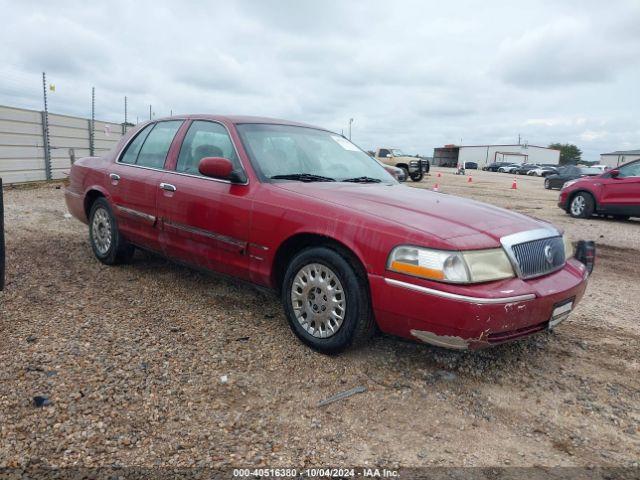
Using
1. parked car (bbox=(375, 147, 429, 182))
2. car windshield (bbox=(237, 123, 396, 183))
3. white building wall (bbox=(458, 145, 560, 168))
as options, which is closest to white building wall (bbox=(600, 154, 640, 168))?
white building wall (bbox=(458, 145, 560, 168))

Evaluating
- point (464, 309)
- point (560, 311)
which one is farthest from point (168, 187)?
point (560, 311)

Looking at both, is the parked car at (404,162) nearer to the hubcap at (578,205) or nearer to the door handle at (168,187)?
the hubcap at (578,205)

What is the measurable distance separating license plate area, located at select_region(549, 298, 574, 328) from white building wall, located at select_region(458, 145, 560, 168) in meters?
76.9

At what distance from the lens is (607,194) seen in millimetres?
10336

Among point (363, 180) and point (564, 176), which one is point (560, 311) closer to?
point (363, 180)

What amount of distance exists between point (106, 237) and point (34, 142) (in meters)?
10.5

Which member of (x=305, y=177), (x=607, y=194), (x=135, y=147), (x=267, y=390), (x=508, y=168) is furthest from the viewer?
(x=508, y=168)

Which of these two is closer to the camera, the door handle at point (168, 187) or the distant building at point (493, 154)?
the door handle at point (168, 187)

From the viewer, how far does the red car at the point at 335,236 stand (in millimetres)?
2656

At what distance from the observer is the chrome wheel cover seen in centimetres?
1088

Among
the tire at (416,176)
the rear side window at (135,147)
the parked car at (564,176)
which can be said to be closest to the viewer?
the rear side window at (135,147)

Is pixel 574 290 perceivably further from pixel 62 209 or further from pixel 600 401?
pixel 62 209

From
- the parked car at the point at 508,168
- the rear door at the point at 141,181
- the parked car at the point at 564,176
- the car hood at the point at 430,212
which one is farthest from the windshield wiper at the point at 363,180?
the parked car at the point at 508,168

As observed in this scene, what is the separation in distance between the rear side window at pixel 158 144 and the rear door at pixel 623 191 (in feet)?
31.1
